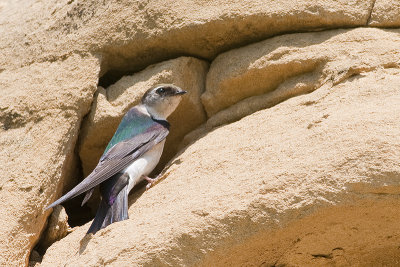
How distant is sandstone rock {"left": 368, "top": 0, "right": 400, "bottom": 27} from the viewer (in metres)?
3.33

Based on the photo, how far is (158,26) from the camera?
11.9ft

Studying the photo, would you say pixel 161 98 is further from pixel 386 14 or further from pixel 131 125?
pixel 386 14

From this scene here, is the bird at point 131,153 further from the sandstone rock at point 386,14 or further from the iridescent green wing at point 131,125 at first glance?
the sandstone rock at point 386,14

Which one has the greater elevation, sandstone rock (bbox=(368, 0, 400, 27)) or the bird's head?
sandstone rock (bbox=(368, 0, 400, 27))

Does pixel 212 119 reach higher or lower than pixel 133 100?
lower

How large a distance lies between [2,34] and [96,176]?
1378 mm

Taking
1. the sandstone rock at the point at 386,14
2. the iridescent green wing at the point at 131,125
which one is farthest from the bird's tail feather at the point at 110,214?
the sandstone rock at the point at 386,14

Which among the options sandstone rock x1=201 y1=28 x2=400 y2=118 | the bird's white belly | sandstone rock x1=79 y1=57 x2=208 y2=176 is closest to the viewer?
sandstone rock x1=201 y1=28 x2=400 y2=118

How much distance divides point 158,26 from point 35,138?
862mm

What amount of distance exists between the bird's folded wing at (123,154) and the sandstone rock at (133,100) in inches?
7.3

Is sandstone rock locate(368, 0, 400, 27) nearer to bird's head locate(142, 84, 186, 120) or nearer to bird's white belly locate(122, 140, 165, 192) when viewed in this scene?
bird's head locate(142, 84, 186, 120)

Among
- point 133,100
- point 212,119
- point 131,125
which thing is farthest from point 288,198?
point 133,100

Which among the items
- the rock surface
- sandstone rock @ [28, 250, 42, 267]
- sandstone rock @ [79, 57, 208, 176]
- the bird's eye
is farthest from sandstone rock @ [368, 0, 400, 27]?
sandstone rock @ [28, 250, 42, 267]

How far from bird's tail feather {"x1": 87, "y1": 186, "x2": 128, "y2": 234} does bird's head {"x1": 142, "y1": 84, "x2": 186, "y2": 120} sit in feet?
1.97
